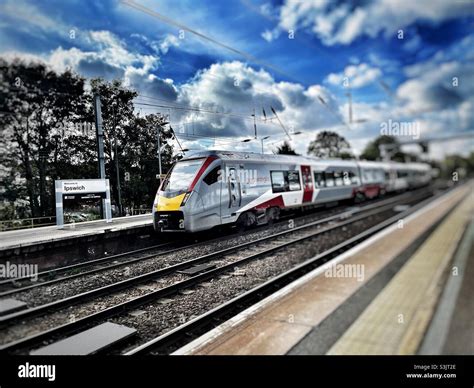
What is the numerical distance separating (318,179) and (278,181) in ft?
2.32

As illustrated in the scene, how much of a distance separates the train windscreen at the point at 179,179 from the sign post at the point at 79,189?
12.5 inches

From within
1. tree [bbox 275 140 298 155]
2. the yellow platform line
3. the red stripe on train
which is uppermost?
tree [bbox 275 140 298 155]

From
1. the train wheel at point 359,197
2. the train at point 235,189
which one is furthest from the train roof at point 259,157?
the train wheel at point 359,197

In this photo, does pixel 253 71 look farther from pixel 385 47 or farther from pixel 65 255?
pixel 65 255

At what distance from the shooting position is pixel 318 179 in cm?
270

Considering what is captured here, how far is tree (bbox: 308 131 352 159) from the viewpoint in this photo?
261cm

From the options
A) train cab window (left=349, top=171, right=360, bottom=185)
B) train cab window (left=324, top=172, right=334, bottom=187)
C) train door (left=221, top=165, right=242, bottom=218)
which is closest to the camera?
train door (left=221, top=165, right=242, bottom=218)

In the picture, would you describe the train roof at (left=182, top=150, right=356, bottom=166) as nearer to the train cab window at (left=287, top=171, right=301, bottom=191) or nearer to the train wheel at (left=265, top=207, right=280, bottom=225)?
the train cab window at (left=287, top=171, right=301, bottom=191)

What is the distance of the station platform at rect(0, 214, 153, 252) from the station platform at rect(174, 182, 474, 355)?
2.73 feet

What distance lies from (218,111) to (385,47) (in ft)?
5.77

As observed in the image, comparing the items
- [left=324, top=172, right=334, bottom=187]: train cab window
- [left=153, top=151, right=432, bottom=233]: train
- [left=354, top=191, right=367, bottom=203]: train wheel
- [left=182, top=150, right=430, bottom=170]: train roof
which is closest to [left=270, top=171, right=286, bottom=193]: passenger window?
[left=153, top=151, right=432, bottom=233]: train

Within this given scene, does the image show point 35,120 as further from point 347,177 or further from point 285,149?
point 347,177
